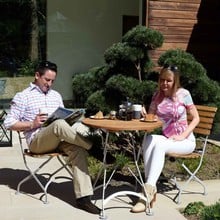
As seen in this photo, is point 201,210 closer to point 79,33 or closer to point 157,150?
point 157,150

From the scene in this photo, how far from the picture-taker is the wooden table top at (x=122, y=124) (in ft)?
12.9

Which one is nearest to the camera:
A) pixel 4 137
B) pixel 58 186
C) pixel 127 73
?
pixel 58 186

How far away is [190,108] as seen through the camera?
14.7ft

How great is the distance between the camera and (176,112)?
450 centimetres

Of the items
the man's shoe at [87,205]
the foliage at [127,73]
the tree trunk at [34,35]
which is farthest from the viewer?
the tree trunk at [34,35]

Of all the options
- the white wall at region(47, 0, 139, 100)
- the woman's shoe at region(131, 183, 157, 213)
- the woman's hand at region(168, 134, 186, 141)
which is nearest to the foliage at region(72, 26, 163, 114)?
the woman's hand at region(168, 134, 186, 141)

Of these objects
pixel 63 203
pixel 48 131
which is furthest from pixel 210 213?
→ pixel 48 131

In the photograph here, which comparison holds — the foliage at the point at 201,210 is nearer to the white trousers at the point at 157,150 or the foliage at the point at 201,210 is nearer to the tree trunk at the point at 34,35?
the white trousers at the point at 157,150

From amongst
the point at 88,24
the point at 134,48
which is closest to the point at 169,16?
the point at 134,48

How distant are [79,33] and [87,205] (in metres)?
6.31

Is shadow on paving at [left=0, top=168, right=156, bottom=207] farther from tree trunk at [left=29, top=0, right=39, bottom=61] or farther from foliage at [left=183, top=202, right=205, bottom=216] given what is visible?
tree trunk at [left=29, top=0, right=39, bottom=61]

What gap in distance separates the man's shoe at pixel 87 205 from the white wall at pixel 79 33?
5.58 metres

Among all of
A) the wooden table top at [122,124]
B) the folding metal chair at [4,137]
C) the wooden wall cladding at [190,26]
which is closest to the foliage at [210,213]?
the wooden table top at [122,124]

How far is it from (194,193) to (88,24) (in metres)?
5.88
